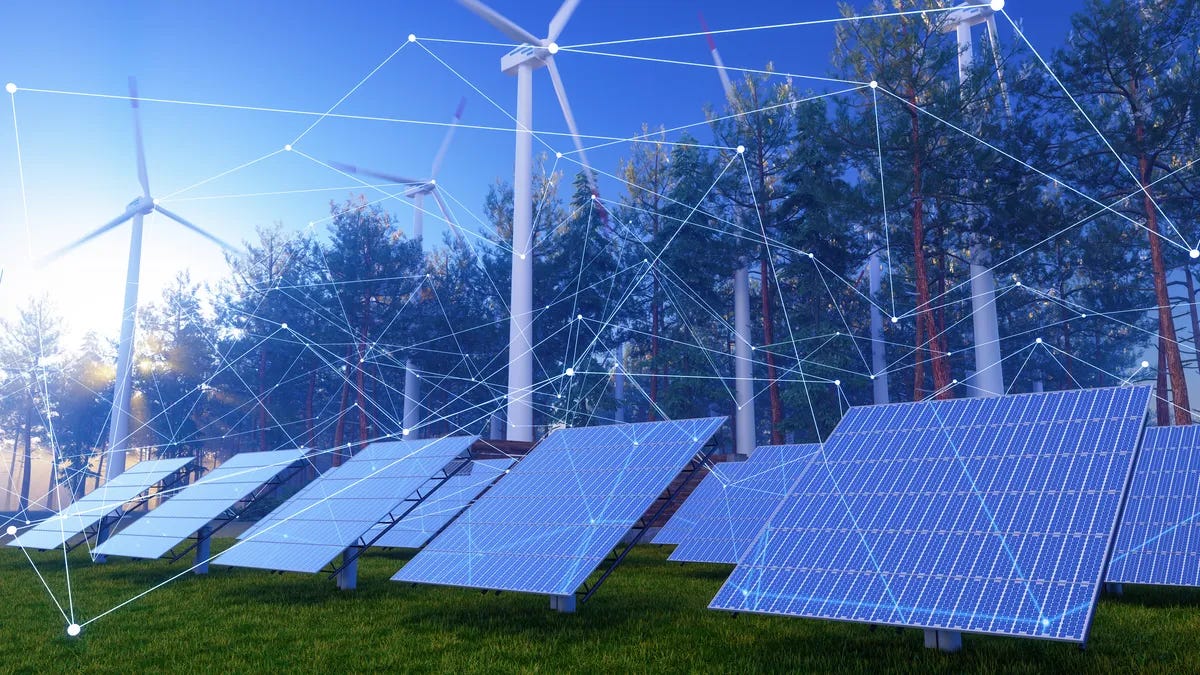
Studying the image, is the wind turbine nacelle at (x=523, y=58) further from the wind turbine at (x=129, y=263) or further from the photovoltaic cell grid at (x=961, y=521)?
the photovoltaic cell grid at (x=961, y=521)

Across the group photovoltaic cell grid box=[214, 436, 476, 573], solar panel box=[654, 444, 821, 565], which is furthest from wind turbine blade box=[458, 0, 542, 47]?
solar panel box=[654, 444, 821, 565]

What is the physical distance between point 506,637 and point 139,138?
44661 millimetres

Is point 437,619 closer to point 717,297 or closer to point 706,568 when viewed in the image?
point 706,568

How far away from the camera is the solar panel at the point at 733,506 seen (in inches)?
803

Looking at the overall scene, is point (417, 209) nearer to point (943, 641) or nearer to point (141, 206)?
point (141, 206)

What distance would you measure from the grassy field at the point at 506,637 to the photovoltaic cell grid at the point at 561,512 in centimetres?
95

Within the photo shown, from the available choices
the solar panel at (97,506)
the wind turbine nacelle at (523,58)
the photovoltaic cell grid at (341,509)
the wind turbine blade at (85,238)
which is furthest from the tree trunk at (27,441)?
the photovoltaic cell grid at (341,509)

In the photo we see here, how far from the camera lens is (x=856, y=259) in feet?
159

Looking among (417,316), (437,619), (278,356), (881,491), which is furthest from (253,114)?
(881,491)

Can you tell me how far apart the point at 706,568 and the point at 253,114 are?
4224 centimetres

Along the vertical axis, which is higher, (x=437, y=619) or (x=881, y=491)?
(x=881, y=491)

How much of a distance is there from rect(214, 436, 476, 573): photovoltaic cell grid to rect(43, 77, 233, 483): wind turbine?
3144 cm

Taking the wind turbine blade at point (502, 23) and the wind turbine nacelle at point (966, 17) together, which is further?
the wind turbine blade at point (502, 23)

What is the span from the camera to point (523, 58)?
46.3 meters
